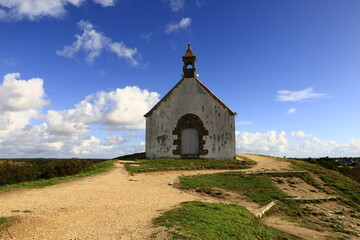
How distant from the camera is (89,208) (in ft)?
28.2

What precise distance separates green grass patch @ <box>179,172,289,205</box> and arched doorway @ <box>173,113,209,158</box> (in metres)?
8.18

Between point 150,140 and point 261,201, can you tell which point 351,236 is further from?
point 150,140

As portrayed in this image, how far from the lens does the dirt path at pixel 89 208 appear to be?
250 inches

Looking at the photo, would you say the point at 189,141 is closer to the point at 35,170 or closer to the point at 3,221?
the point at 35,170

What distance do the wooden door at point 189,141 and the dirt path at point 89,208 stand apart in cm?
1127

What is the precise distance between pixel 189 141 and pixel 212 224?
18.2 metres

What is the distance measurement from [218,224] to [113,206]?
3738mm

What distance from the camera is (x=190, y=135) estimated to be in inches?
1010

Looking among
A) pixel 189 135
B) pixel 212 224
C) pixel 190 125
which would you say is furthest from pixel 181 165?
pixel 212 224

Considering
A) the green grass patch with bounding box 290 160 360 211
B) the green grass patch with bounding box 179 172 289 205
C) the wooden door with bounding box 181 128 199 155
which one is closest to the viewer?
the green grass patch with bounding box 179 172 289 205

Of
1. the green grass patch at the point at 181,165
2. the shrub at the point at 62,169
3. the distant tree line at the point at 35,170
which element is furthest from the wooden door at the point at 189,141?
the shrub at the point at 62,169

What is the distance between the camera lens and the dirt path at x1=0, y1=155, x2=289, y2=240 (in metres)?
6.35

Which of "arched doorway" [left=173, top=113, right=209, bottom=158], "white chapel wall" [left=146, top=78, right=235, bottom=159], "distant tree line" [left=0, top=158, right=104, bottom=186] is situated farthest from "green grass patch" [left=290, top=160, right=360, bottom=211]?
"distant tree line" [left=0, top=158, right=104, bottom=186]

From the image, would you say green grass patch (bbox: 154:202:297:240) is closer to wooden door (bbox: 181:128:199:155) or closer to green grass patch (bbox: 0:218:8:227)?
green grass patch (bbox: 0:218:8:227)
